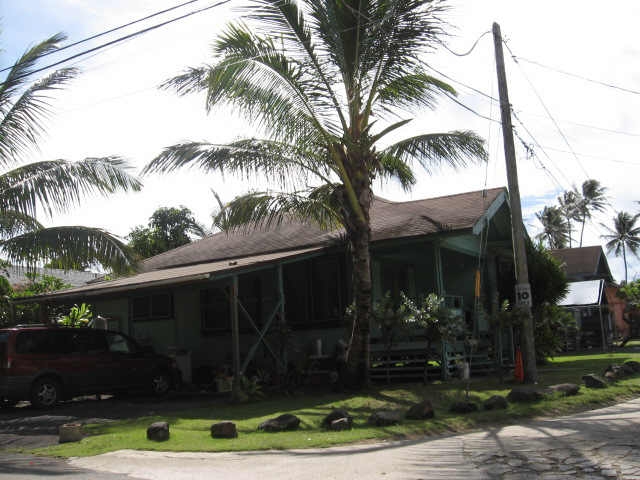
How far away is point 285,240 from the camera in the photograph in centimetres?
1867

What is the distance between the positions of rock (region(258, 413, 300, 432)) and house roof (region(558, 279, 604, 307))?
64.6 ft

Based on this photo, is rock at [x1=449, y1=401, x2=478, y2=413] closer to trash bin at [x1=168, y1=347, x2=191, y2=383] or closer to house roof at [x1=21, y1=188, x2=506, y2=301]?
house roof at [x1=21, y1=188, x2=506, y2=301]

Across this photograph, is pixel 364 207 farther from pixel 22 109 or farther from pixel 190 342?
pixel 190 342

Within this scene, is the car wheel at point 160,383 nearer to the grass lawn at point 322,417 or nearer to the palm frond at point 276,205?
the grass lawn at point 322,417

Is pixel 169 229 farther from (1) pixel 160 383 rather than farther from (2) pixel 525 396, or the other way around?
(2) pixel 525 396

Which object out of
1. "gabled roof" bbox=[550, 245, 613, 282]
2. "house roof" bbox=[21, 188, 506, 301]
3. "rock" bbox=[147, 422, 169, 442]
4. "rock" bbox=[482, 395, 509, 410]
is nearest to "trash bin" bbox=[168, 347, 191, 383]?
"house roof" bbox=[21, 188, 506, 301]

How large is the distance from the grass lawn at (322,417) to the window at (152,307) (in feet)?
21.7

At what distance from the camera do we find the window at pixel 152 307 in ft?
64.3

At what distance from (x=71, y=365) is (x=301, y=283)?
6361 mm

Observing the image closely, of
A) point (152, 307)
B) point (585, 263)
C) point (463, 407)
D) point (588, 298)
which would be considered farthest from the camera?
point (585, 263)

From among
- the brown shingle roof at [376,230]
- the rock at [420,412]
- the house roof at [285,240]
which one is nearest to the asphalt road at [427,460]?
the rock at [420,412]

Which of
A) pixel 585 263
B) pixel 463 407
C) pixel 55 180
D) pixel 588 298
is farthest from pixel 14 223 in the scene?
pixel 585 263

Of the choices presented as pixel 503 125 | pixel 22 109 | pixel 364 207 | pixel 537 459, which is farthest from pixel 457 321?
pixel 22 109

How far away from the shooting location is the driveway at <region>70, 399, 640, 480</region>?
650cm
